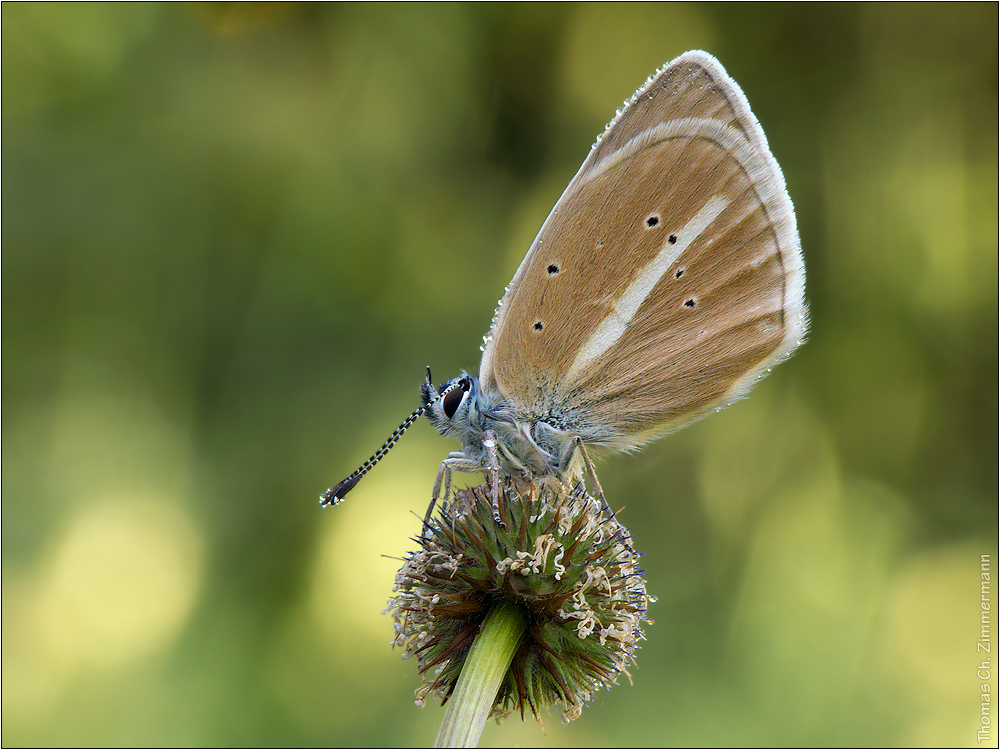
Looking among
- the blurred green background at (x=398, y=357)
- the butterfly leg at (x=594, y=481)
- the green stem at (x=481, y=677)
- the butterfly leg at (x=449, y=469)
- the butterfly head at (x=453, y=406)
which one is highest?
the blurred green background at (x=398, y=357)

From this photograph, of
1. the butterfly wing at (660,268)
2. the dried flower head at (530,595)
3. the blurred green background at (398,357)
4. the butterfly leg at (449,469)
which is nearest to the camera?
the dried flower head at (530,595)

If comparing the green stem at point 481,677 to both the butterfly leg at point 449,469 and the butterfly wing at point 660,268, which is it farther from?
the butterfly wing at point 660,268

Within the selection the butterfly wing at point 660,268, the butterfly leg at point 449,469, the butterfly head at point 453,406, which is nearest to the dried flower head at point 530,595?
the butterfly leg at point 449,469

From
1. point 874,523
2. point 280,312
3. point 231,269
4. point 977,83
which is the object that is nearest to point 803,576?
point 874,523

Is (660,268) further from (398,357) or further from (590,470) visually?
(398,357)

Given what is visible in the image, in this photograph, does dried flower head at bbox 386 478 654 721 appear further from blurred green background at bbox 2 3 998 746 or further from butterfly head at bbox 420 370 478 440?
blurred green background at bbox 2 3 998 746
